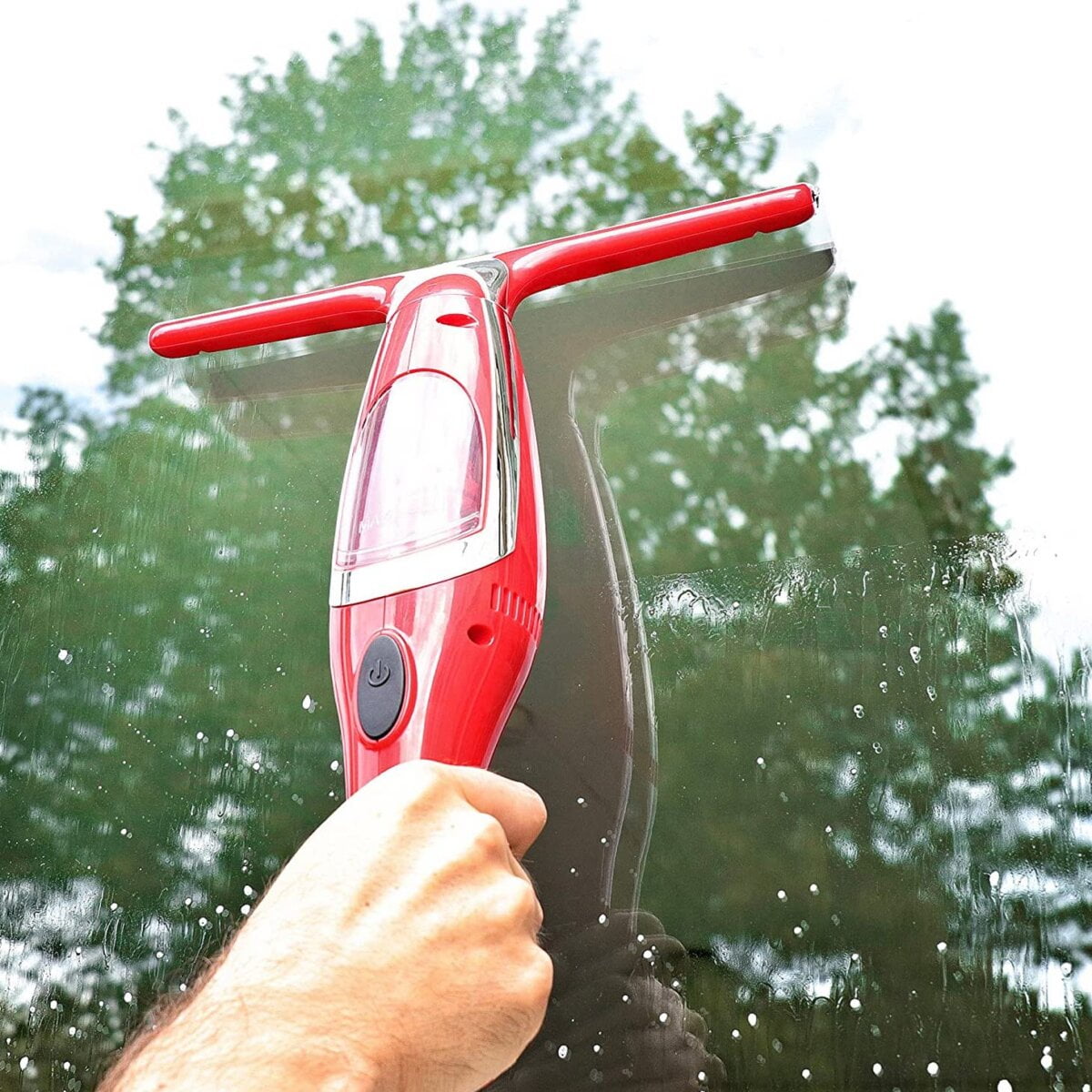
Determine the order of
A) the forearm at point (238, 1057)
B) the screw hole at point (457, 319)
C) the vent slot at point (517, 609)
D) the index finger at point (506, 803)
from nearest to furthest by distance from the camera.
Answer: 1. the forearm at point (238, 1057)
2. the index finger at point (506, 803)
3. the vent slot at point (517, 609)
4. the screw hole at point (457, 319)

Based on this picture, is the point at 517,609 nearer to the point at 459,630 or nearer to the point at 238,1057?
the point at 459,630

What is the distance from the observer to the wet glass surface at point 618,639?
0.78 m

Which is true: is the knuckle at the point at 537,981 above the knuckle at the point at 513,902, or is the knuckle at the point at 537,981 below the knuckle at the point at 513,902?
below

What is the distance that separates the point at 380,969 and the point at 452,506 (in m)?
0.33

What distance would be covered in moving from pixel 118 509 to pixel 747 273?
0.62m

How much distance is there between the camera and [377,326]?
1.07m

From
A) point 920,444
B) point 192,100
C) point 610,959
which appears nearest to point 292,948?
point 610,959

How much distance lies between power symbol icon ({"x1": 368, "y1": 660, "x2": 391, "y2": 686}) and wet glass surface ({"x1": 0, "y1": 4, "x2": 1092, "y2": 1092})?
0.17 meters

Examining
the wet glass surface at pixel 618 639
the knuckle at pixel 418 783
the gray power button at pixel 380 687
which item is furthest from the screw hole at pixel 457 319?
the knuckle at pixel 418 783

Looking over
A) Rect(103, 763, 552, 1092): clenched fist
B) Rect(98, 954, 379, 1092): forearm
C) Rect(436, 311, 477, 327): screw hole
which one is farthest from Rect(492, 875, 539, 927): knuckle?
Rect(436, 311, 477, 327): screw hole

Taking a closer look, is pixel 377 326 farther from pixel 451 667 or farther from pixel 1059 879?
pixel 1059 879

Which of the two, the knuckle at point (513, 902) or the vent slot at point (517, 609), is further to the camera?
the vent slot at point (517, 609)

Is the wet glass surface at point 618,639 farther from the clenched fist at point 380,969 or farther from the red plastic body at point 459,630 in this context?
the clenched fist at point 380,969

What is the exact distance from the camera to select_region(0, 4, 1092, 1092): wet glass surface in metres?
0.78
